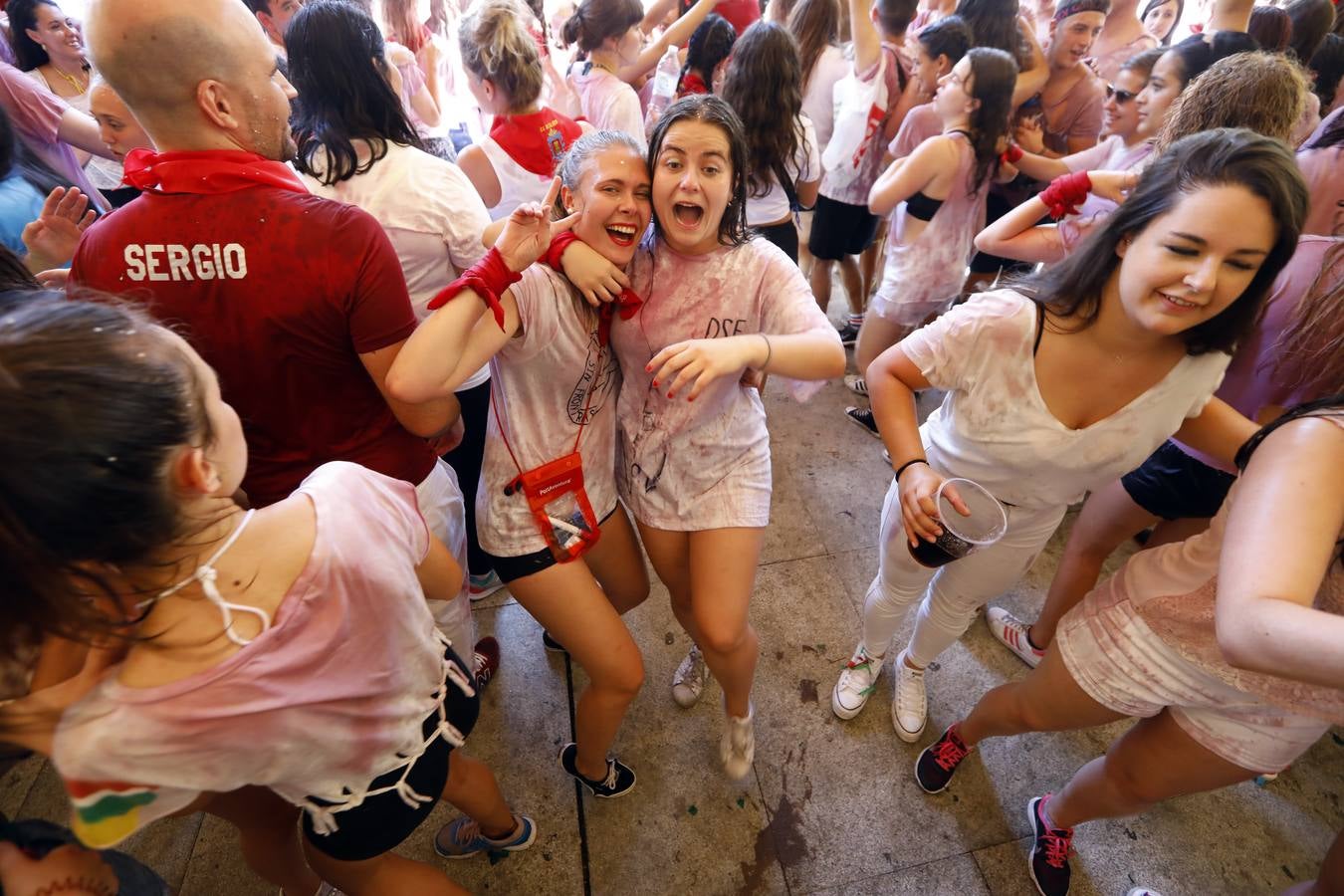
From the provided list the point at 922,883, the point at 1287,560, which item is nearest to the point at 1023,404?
the point at 1287,560

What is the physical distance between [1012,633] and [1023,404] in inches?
52.9

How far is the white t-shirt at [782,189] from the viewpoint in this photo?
3.10 m

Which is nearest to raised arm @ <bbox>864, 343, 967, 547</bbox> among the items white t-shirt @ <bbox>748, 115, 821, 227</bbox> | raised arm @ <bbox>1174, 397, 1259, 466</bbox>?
raised arm @ <bbox>1174, 397, 1259, 466</bbox>

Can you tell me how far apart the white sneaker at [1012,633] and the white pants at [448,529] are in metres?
2.04

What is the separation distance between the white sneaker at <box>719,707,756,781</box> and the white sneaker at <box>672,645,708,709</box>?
0.23 meters

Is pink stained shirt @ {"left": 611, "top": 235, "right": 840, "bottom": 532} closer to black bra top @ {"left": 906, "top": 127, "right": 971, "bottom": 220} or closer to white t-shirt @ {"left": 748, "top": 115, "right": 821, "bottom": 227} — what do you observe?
black bra top @ {"left": 906, "top": 127, "right": 971, "bottom": 220}

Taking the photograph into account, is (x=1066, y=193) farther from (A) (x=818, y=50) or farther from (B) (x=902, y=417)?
(A) (x=818, y=50)

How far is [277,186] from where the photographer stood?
1.23m

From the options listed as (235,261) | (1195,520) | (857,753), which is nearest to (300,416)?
(235,261)

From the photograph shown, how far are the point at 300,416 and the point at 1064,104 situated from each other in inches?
165

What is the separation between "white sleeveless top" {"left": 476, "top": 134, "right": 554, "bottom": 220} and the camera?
248 cm

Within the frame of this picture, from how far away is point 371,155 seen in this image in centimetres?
174

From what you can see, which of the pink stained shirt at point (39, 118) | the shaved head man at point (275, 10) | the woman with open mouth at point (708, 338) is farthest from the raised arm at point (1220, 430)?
the shaved head man at point (275, 10)

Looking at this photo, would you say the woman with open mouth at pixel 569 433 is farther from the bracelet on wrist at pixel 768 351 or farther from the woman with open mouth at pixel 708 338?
the bracelet on wrist at pixel 768 351
